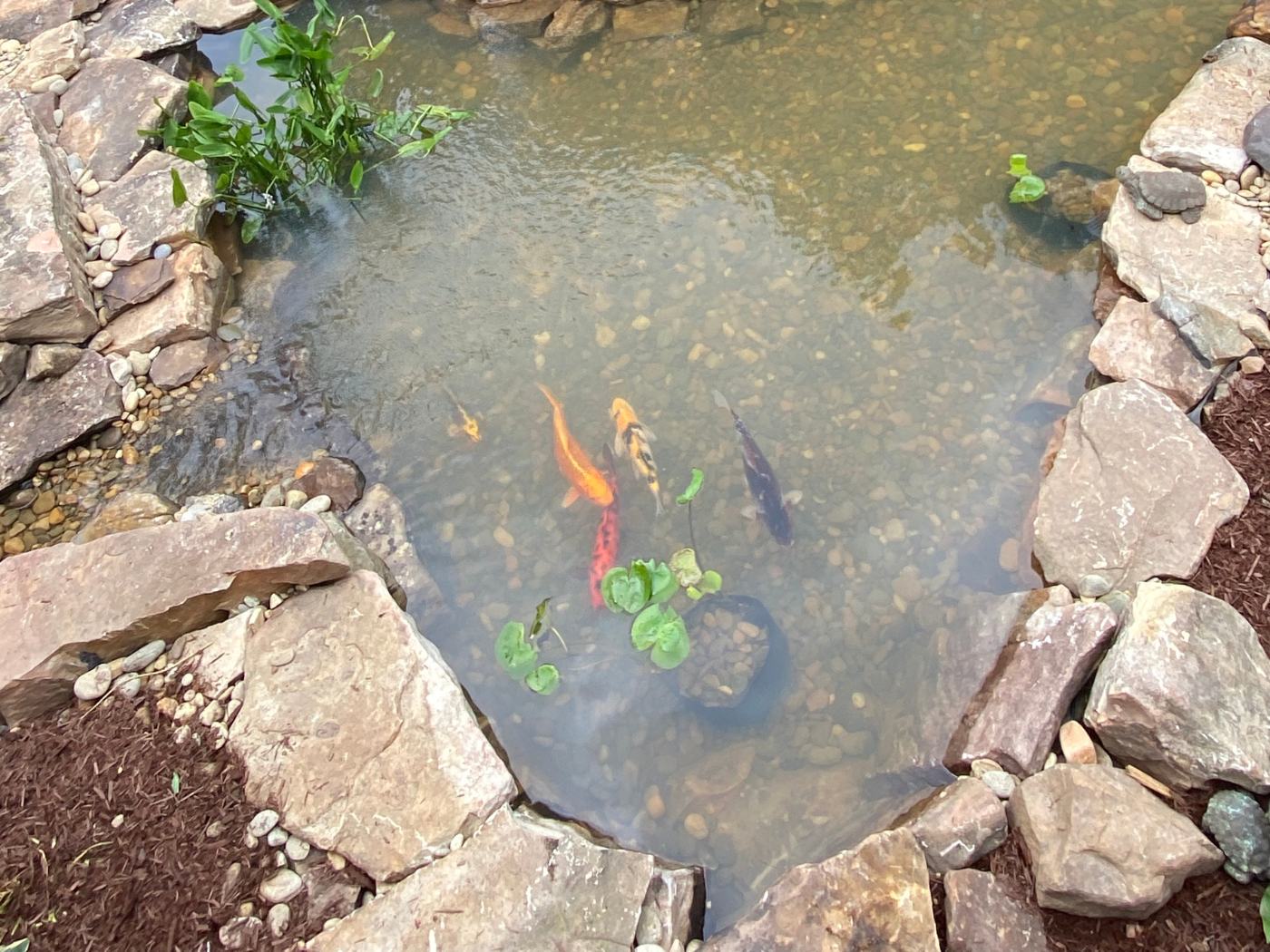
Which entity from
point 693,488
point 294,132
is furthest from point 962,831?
point 294,132

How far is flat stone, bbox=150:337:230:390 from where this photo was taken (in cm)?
426

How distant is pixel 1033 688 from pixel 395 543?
2.62m

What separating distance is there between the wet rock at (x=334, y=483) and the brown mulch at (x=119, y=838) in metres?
1.10

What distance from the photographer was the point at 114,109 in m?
5.05

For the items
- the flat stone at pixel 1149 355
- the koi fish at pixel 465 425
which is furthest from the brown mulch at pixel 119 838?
the flat stone at pixel 1149 355

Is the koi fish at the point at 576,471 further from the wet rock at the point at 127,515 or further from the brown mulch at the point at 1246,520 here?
the brown mulch at the point at 1246,520

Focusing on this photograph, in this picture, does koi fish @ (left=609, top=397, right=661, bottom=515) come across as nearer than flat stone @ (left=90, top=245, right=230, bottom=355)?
Yes

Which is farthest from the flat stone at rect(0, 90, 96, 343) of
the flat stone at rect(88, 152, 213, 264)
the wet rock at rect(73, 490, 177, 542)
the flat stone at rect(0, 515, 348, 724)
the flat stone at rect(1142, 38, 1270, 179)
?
the flat stone at rect(1142, 38, 1270, 179)

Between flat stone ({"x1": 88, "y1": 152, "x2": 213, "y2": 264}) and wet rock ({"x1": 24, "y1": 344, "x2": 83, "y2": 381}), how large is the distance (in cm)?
58

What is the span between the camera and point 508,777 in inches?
118

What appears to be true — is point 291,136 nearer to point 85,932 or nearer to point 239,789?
point 239,789

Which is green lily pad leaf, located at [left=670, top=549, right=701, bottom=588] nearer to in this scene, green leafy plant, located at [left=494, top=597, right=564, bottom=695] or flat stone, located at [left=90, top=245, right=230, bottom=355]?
green leafy plant, located at [left=494, top=597, right=564, bottom=695]

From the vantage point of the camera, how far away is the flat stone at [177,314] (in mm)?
Result: 4301

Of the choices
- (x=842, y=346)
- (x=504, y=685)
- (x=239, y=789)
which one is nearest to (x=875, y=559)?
(x=842, y=346)
